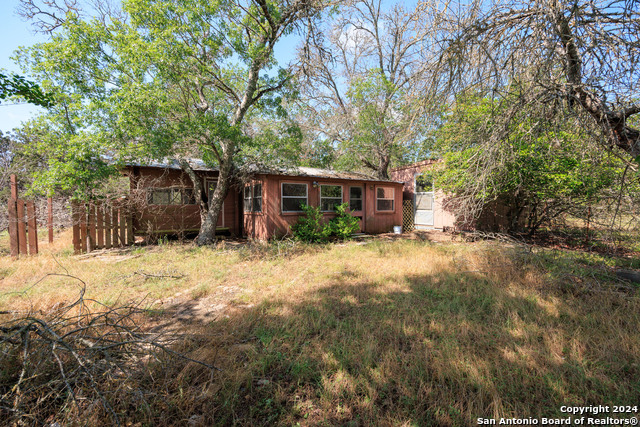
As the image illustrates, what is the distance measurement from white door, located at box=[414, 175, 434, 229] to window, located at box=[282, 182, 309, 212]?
6.32m

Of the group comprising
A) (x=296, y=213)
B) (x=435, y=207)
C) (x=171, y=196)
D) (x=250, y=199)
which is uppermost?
(x=171, y=196)

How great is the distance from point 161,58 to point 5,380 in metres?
7.10

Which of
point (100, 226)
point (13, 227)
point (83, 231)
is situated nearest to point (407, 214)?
point (100, 226)

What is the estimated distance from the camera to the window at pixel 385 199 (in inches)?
481

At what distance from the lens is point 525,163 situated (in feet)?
24.5

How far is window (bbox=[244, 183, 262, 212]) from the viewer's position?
32.3 ft

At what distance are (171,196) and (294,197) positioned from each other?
492cm

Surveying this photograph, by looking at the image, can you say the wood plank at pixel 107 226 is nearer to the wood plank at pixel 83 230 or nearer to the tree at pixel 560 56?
the wood plank at pixel 83 230

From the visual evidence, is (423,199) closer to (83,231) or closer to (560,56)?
(560,56)

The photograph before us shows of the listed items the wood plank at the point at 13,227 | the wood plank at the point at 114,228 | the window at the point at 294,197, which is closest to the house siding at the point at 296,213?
the window at the point at 294,197

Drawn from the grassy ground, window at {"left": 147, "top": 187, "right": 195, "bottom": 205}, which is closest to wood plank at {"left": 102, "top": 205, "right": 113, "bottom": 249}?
window at {"left": 147, "top": 187, "right": 195, "bottom": 205}

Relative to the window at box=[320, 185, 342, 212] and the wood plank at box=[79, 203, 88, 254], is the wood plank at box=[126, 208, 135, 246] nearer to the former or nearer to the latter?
the wood plank at box=[79, 203, 88, 254]

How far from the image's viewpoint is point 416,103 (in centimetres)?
376

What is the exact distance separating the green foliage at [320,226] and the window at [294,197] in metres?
0.50
